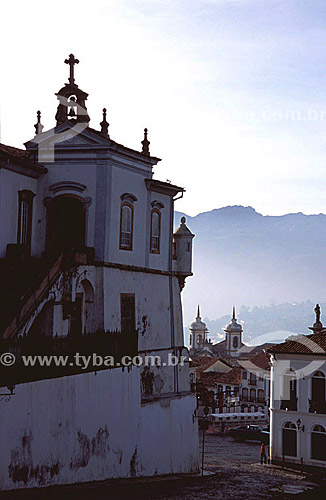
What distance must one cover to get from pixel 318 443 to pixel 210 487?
13.3m

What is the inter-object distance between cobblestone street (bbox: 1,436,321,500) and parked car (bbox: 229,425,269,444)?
13.1 metres

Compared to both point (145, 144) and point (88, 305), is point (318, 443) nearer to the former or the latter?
point (88, 305)

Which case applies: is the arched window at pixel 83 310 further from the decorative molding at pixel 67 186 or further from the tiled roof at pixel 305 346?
the tiled roof at pixel 305 346

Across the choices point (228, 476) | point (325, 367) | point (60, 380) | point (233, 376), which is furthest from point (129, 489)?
A: point (233, 376)

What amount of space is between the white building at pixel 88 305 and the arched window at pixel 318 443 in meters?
8.34

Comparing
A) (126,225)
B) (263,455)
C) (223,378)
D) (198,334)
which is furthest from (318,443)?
(198,334)

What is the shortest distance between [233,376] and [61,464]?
2474 inches

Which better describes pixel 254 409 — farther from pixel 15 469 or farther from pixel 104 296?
pixel 15 469

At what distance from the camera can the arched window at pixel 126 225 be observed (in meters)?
28.7

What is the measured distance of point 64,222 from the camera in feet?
92.9

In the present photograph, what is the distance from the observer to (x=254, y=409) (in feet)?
225

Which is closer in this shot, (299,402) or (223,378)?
(299,402)

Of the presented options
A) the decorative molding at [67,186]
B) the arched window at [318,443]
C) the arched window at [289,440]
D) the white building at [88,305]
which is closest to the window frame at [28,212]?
the white building at [88,305]

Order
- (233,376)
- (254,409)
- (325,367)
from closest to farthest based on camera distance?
(325,367)
(254,409)
(233,376)
